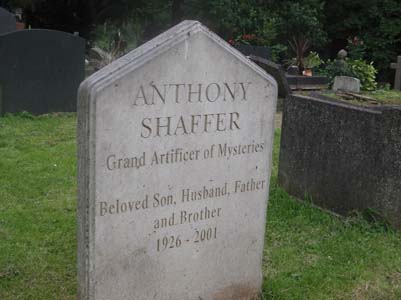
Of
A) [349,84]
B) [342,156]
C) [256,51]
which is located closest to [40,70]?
[349,84]

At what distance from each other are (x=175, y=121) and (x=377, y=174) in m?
2.30

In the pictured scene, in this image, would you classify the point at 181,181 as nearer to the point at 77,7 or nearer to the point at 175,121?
the point at 175,121

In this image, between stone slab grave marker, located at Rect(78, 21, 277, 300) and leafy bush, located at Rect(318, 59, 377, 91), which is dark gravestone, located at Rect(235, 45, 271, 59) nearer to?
leafy bush, located at Rect(318, 59, 377, 91)

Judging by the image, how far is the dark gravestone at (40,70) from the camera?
8656 mm

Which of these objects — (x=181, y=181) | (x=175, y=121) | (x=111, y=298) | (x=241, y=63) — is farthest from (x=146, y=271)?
(x=241, y=63)

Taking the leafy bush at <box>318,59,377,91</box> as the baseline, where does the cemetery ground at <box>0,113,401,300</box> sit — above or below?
below

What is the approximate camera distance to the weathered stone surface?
180 inches

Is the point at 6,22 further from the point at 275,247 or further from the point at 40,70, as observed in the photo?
the point at 275,247

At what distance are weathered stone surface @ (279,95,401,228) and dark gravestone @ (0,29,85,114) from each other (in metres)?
4.81

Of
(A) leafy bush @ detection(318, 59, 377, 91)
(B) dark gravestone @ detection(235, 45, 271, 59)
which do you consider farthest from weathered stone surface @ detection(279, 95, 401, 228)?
(B) dark gravestone @ detection(235, 45, 271, 59)

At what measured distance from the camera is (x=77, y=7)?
72.6ft

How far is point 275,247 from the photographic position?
4410 mm

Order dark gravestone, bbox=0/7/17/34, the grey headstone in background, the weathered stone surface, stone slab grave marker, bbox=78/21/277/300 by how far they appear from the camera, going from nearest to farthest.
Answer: stone slab grave marker, bbox=78/21/277/300, the weathered stone surface, the grey headstone in background, dark gravestone, bbox=0/7/17/34

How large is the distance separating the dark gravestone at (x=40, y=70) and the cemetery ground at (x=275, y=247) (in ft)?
9.61
